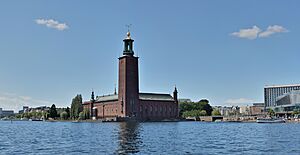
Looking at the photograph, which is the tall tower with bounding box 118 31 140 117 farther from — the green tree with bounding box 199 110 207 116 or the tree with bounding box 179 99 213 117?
the tree with bounding box 179 99 213 117

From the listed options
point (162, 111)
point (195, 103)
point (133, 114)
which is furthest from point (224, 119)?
point (133, 114)

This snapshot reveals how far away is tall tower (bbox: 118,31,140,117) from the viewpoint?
128m

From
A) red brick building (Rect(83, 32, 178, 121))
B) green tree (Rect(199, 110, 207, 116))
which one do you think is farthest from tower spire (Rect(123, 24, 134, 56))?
green tree (Rect(199, 110, 207, 116))

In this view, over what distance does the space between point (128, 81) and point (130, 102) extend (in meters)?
6.10

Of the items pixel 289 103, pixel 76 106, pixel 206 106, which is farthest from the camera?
pixel 289 103

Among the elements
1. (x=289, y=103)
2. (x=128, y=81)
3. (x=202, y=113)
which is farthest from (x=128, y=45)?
(x=289, y=103)

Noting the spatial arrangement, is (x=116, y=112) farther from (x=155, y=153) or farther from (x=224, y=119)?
(x=155, y=153)

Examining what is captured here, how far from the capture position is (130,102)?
129 meters

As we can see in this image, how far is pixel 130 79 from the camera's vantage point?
130 metres

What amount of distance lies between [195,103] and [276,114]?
114 ft

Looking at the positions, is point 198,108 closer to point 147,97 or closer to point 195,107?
point 195,107

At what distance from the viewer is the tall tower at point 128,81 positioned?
128375 millimetres

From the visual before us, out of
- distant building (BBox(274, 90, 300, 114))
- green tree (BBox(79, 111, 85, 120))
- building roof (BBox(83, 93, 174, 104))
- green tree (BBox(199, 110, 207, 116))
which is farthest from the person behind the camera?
distant building (BBox(274, 90, 300, 114))

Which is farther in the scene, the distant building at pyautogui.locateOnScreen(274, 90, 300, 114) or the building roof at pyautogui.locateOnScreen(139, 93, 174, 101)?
the distant building at pyautogui.locateOnScreen(274, 90, 300, 114)
